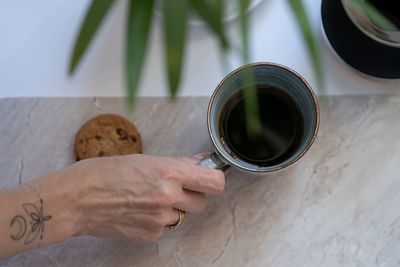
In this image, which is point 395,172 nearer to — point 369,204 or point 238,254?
point 369,204

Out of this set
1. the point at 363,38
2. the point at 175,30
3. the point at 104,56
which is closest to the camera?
the point at 175,30

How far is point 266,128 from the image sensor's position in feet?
2.39

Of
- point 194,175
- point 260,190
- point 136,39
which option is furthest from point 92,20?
point 260,190

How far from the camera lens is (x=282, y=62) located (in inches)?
29.6

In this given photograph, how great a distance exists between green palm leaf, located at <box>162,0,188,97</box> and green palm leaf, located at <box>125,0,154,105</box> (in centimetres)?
3

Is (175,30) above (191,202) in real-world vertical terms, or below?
above

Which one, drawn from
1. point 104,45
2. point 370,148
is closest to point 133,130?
point 104,45

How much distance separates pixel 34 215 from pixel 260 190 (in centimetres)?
29

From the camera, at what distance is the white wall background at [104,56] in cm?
75

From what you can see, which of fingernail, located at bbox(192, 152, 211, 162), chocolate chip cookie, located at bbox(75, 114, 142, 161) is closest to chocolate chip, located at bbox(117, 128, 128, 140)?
chocolate chip cookie, located at bbox(75, 114, 142, 161)

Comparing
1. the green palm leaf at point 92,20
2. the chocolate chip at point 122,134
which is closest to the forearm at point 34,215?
the chocolate chip at point 122,134

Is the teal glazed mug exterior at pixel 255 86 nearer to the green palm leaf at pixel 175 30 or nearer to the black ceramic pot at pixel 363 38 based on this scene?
the black ceramic pot at pixel 363 38

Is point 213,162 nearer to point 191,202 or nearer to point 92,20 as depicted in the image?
point 191,202

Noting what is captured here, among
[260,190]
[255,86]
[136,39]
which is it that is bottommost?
[260,190]
